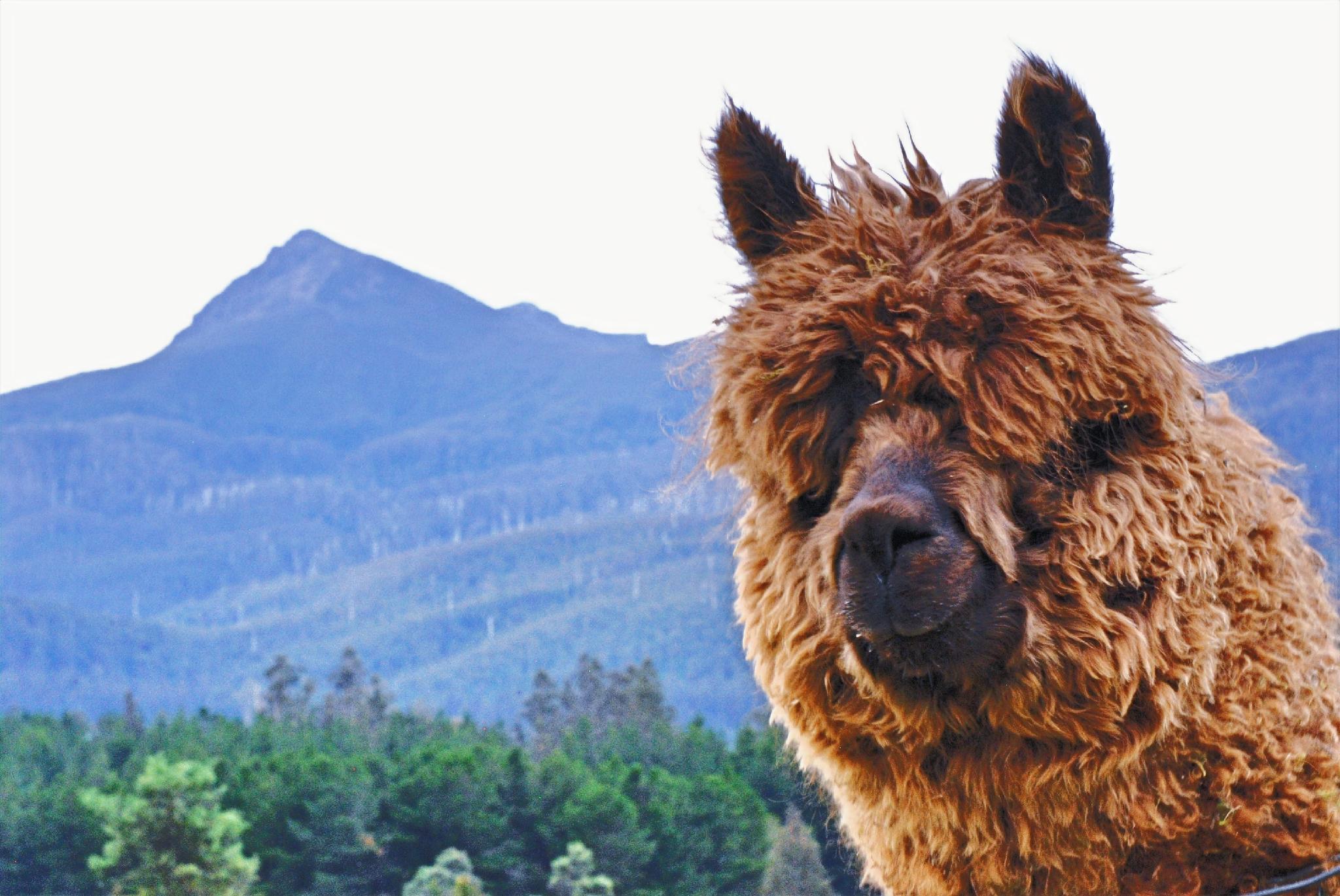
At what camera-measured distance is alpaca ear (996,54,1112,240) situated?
226 centimetres

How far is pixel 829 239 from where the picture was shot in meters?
2.48

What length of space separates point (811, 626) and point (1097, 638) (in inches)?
18.8

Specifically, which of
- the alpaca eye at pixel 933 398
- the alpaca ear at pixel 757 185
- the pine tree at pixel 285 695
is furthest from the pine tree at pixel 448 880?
the alpaca eye at pixel 933 398

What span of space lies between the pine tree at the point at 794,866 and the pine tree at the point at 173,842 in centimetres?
1664

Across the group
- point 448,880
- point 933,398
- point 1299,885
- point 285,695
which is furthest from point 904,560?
point 285,695

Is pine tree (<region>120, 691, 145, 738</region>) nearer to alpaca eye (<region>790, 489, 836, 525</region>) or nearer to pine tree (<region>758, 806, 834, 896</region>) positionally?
pine tree (<region>758, 806, 834, 896</region>)

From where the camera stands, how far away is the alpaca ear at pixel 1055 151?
2.26m

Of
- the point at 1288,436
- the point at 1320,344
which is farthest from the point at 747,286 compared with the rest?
the point at 1288,436

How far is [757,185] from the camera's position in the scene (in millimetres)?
2650

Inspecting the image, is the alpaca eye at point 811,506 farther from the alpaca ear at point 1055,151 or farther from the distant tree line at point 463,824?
the distant tree line at point 463,824

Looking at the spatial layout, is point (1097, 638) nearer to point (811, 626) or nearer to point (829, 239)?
point (811, 626)

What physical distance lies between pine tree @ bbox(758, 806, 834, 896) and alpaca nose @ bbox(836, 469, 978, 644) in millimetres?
37395

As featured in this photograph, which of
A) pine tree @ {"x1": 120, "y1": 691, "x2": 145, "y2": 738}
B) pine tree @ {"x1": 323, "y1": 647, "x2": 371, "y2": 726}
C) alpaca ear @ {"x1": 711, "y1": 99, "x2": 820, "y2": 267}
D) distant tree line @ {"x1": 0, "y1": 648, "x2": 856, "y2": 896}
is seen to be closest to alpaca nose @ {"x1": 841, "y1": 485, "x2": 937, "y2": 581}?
alpaca ear @ {"x1": 711, "y1": 99, "x2": 820, "y2": 267}

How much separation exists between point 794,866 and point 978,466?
45527 mm
